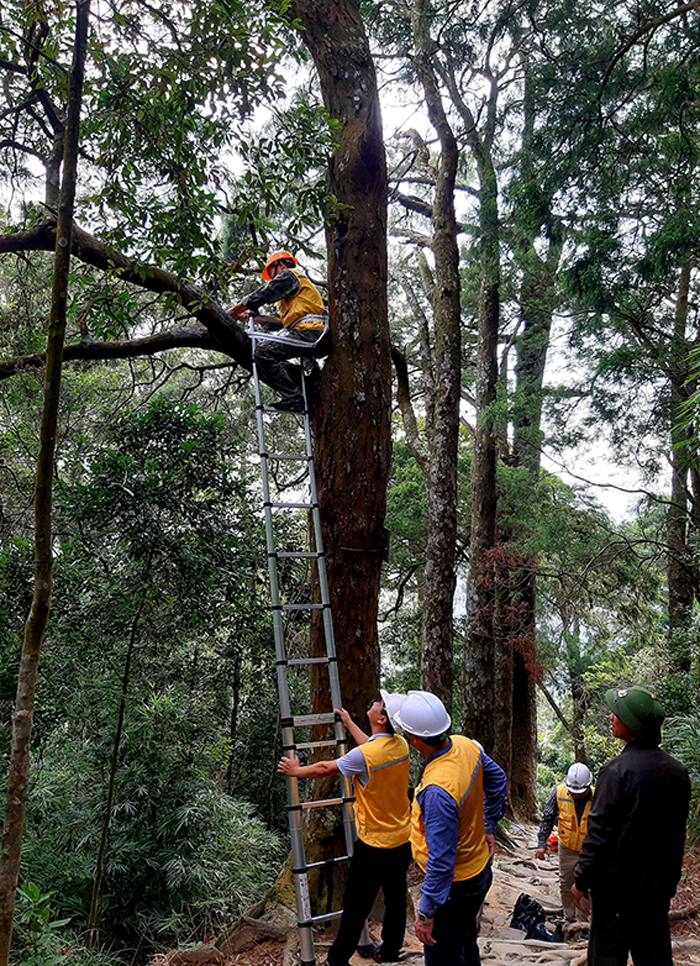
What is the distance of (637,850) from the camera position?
2.61 metres

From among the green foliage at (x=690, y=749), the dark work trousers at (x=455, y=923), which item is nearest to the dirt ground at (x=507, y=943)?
the green foliage at (x=690, y=749)

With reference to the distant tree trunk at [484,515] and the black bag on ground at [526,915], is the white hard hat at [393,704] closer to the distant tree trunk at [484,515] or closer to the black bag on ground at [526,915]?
the black bag on ground at [526,915]

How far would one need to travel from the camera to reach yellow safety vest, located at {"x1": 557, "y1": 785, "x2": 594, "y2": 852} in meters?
4.80

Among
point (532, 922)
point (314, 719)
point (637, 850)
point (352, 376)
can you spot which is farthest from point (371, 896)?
point (352, 376)

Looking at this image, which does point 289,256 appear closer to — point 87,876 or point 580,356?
point 87,876

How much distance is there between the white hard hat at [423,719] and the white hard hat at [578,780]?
2.54 meters

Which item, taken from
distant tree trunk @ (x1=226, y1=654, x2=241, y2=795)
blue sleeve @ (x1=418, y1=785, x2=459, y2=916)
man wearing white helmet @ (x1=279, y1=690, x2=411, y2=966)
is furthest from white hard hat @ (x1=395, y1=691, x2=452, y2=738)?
distant tree trunk @ (x1=226, y1=654, x2=241, y2=795)

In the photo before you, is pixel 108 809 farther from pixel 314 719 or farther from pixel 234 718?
pixel 234 718

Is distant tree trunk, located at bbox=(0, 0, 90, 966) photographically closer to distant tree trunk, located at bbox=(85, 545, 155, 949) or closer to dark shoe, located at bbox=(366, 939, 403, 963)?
dark shoe, located at bbox=(366, 939, 403, 963)

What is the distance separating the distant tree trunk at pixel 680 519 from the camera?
8305 millimetres

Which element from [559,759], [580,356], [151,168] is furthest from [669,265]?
[559,759]

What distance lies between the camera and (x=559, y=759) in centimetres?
2095

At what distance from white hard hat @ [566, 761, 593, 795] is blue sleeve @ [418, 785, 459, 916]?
260 cm

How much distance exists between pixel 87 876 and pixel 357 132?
→ 5.91m
